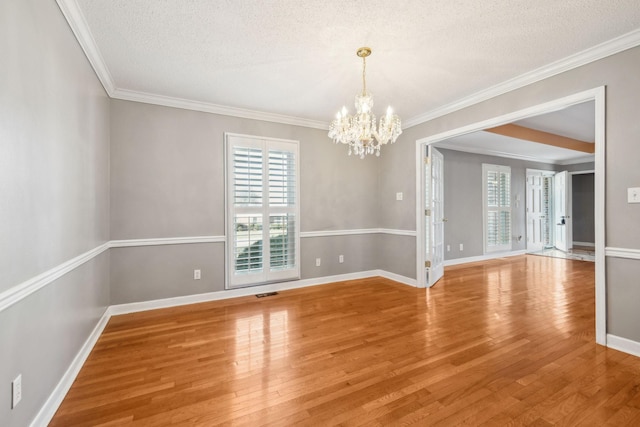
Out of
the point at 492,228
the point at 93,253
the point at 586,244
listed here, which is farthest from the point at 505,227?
the point at 93,253

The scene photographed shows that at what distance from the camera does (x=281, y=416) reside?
1660 mm

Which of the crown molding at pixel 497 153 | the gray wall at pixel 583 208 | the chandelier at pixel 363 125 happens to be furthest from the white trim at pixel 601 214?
the gray wall at pixel 583 208

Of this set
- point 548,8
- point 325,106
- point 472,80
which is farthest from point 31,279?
point 472,80

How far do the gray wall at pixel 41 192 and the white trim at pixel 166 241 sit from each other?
882mm

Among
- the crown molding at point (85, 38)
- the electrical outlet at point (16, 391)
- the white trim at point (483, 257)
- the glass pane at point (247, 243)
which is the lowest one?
the white trim at point (483, 257)

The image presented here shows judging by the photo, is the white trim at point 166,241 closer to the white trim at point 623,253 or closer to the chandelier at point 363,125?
the chandelier at point 363,125

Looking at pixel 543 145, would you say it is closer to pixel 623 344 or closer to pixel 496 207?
pixel 496 207

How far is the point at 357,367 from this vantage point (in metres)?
2.18

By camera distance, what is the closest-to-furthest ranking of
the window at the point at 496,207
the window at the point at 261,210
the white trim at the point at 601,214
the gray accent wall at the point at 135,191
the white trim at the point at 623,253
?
the gray accent wall at the point at 135,191, the white trim at the point at 623,253, the white trim at the point at 601,214, the window at the point at 261,210, the window at the point at 496,207

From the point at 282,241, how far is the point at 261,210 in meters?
0.56

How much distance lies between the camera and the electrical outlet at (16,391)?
1.31m

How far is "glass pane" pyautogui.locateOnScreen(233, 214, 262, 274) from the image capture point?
12.9ft

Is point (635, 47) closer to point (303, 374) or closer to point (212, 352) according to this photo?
point (303, 374)

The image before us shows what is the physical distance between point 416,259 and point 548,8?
10.6ft
